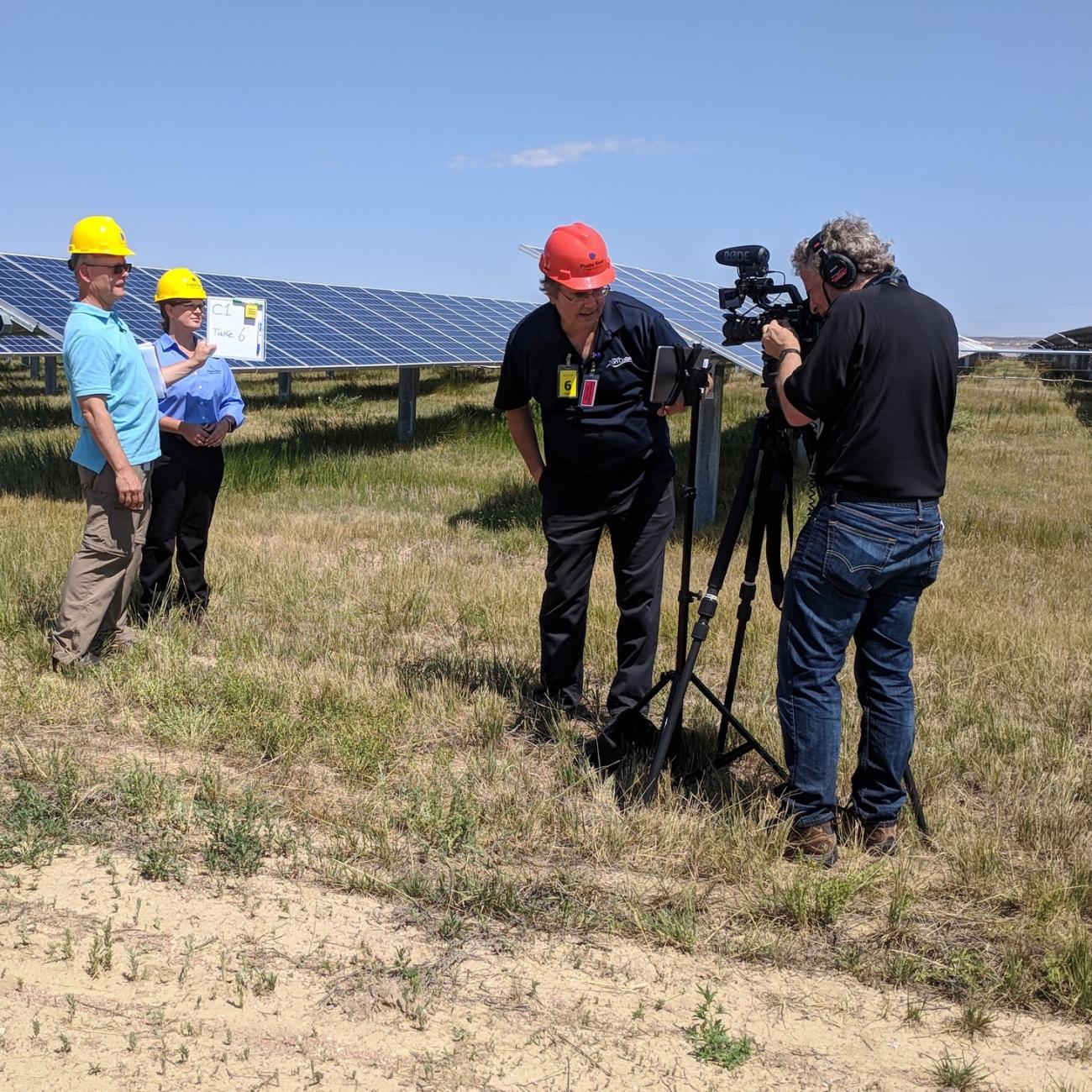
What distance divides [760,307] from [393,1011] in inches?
95.7

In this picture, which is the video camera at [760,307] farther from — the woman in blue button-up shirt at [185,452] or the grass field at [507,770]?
the woman in blue button-up shirt at [185,452]

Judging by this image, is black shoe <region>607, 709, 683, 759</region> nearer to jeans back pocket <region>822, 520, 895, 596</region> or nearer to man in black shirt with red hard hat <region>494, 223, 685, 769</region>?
man in black shirt with red hard hat <region>494, 223, 685, 769</region>

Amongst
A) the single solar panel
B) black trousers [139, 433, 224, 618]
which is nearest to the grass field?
black trousers [139, 433, 224, 618]

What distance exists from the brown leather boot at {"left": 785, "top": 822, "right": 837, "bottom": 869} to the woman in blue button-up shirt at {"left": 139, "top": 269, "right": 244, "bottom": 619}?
3.63 m

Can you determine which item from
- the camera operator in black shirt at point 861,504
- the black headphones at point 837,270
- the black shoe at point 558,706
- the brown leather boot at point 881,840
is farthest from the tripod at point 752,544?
the black shoe at point 558,706

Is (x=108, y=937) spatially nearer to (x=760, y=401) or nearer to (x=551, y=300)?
Result: (x=551, y=300)

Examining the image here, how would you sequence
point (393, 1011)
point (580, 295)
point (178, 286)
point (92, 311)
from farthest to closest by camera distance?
point (178, 286)
point (92, 311)
point (580, 295)
point (393, 1011)

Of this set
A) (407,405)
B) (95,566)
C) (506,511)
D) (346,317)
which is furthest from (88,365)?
(346,317)

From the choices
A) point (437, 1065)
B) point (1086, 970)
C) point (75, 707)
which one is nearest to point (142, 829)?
point (75, 707)

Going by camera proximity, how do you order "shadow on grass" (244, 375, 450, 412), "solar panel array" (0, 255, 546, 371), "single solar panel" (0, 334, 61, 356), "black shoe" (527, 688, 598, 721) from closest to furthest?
"black shoe" (527, 688, 598, 721) → "single solar panel" (0, 334, 61, 356) → "solar panel array" (0, 255, 546, 371) → "shadow on grass" (244, 375, 450, 412)

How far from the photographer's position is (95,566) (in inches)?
208

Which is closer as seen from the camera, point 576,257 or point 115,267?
point 576,257

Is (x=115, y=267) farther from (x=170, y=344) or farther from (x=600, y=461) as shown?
(x=600, y=461)

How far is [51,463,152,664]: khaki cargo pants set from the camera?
5238 millimetres
